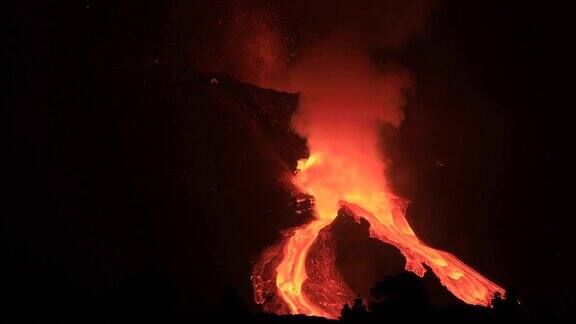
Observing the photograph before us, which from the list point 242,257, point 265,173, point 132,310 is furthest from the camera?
point 265,173

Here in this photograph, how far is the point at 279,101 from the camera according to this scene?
1158 inches

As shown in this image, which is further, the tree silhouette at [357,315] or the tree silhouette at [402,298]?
the tree silhouette at [402,298]

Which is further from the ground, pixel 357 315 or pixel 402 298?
pixel 402 298

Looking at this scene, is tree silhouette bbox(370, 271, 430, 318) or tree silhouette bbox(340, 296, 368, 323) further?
tree silhouette bbox(370, 271, 430, 318)

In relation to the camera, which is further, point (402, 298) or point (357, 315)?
point (402, 298)

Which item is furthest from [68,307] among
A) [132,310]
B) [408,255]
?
[408,255]

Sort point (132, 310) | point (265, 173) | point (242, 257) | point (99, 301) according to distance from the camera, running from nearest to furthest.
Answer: point (132, 310) < point (99, 301) < point (242, 257) < point (265, 173)

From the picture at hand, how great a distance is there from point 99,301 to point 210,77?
56.9 ft

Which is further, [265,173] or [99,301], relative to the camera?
[265,173]

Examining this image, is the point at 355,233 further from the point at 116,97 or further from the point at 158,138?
the point at 116,97

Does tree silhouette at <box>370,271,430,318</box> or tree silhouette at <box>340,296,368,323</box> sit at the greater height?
tree silhouette at <box>370,271,430,318</box>

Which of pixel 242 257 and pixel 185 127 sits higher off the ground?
pixel 185 127

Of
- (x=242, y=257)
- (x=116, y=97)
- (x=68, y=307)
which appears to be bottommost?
(x=68, y=307)

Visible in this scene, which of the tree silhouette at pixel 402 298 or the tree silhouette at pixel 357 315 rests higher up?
the tree silhouette at pixel 402 298
